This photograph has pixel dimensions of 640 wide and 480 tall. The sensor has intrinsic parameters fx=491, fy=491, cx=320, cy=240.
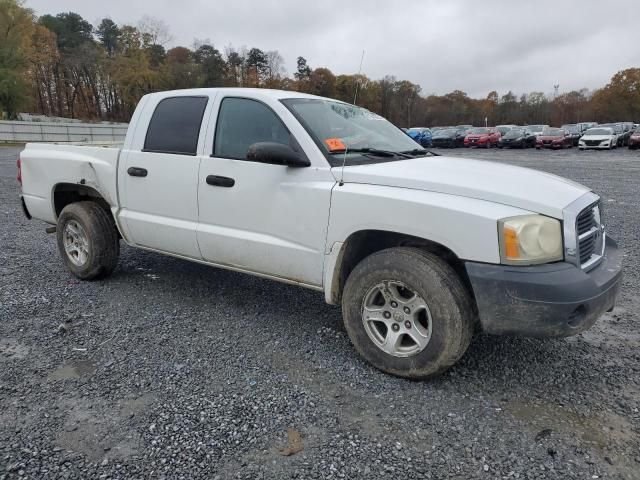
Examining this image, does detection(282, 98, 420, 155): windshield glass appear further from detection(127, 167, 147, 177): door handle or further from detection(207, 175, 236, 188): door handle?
detection(127, 167, 147, 177): door handle

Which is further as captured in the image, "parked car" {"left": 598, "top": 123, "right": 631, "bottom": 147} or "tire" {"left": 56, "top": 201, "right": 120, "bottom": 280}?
"parked car" {"left": 598, "top": 123, "right": 631, "bottom": 147}

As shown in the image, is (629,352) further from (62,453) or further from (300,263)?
(62,453)

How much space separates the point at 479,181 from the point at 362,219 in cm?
75

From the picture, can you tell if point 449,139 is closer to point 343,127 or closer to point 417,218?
point 343,127

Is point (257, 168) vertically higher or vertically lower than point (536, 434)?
higher

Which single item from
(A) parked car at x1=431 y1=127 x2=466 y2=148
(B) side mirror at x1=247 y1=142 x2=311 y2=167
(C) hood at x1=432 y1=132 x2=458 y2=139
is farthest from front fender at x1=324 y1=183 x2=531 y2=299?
(C) hood at x1=432 y1=132 x2=458 y2=139

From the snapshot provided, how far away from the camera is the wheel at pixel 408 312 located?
9.33 feet

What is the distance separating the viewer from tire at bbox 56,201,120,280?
4.74 m

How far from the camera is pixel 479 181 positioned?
299cm

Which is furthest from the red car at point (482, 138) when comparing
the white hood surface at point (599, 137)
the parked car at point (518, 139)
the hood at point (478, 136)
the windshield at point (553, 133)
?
the white hood surface at point (599, 137)

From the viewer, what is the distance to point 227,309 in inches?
168

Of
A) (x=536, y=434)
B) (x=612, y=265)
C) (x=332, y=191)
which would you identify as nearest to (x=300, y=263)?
(x=332, y=191)

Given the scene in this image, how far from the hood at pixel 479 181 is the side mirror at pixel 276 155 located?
1.11 ft

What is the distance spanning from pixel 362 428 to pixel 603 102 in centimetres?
9017
